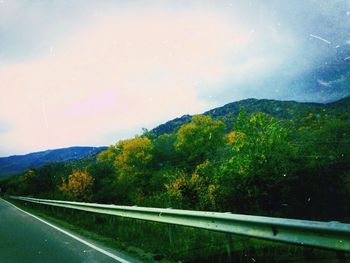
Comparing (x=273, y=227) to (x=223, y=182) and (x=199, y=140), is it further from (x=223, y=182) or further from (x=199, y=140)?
(x=199, y=140)

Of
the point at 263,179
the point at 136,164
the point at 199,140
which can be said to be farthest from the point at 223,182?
the point at 199,140

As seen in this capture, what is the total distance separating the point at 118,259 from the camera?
23.1ft

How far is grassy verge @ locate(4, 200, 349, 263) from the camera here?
19.4ft

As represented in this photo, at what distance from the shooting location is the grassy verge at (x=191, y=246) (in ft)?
19.4

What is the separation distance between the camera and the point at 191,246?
749 centimetres

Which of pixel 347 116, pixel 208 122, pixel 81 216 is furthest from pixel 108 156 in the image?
pixel 81 216

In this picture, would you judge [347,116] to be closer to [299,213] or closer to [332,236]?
[299,213]

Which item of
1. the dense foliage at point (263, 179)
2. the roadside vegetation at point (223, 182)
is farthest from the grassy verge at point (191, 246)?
the dense foliage at point (263, 179)

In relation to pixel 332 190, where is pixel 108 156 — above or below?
above

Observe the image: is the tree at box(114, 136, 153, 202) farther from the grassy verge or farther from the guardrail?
the guardrail

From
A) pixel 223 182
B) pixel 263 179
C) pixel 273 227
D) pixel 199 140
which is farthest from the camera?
pixel 199 140

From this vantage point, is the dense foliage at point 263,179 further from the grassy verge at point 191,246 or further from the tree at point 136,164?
the grassy verge at point 191,246

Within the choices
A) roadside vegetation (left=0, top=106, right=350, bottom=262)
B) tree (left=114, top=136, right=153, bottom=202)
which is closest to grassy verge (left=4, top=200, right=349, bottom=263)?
roadside vegetation (left=0, top=106, right=350, bottom=262)

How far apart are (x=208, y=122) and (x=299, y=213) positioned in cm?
4739
